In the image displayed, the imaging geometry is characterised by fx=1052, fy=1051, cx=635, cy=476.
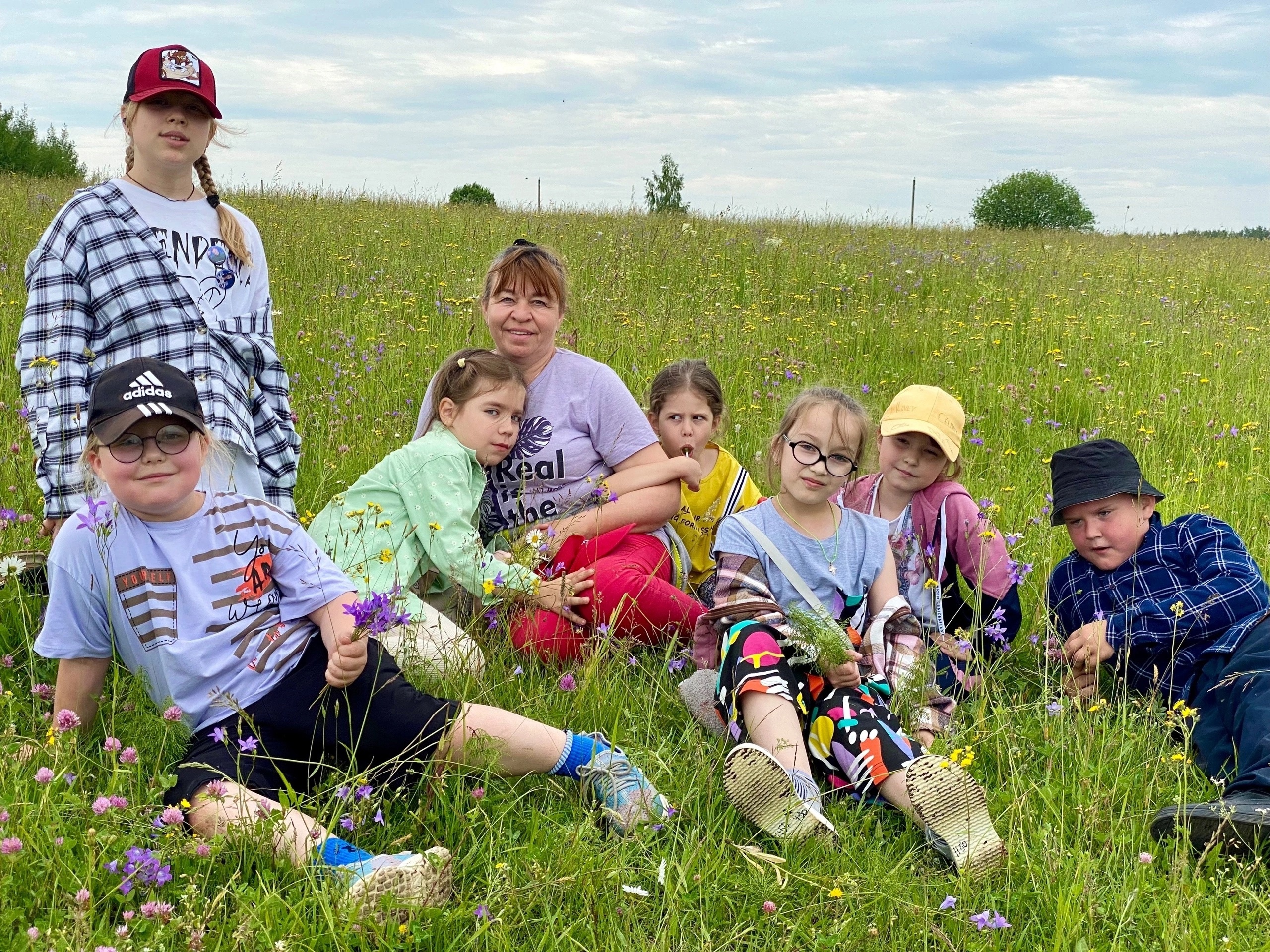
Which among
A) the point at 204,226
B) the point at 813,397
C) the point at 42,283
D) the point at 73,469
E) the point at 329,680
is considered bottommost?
the point at 329,680

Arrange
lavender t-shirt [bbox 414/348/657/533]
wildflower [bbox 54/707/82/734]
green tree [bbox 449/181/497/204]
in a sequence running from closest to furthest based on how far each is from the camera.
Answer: wildflower [bbox 54/707/82/734]
lavender t-shirt [bbox 414/348/657/533]
green tree [bbox 449/181/497/204]

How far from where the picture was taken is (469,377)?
12.8ft

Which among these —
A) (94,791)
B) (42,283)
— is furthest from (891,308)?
(94,791)

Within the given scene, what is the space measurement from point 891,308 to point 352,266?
445cm

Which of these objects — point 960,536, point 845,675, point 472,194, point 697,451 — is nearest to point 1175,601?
point 960,536

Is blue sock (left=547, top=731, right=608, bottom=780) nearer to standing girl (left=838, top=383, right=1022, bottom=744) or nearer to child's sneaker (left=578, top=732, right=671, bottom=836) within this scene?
child's sneaker (left=578, top=732, right=671, bottom=836)

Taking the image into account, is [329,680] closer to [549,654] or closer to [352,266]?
[549,654]

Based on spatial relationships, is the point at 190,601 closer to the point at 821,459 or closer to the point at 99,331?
the point at 99,331

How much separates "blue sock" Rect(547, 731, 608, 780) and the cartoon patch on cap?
2395mm

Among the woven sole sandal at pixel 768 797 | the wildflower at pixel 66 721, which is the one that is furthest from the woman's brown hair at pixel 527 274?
the wildflower at pixel 66 721

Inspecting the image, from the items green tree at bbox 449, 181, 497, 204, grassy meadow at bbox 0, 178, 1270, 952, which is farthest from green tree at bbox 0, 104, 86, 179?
grassy meadow at bbox 0, 178, 1270, 952

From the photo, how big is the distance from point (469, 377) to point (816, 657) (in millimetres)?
1658

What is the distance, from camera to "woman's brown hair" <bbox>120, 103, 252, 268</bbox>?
3.65 meters

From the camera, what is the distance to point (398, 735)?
268cm
